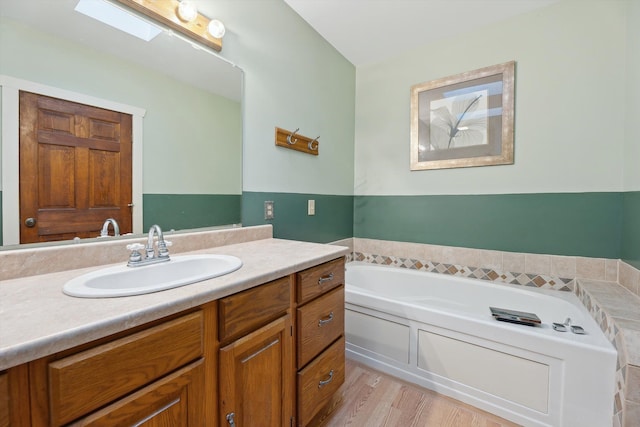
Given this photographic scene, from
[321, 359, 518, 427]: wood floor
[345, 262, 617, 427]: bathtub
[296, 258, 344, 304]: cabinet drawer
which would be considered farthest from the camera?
[321, 359, 518, 427]: wood floor

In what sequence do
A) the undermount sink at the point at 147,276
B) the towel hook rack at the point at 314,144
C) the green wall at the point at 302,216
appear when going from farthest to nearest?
1. the towel hook rack at the point at 314,144
2. the green wall at the point at 302,216
3. the undermount sink at the point at 147,276

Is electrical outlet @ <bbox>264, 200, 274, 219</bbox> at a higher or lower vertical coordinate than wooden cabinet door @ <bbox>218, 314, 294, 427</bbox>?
higher

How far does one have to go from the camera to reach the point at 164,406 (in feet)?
2.19

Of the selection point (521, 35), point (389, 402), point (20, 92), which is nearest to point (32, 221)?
point (20, 92)

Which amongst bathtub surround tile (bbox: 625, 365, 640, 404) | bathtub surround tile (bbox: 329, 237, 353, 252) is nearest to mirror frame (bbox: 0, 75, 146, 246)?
bathtub surround tile (bbox: 329, 237, 353, 252)

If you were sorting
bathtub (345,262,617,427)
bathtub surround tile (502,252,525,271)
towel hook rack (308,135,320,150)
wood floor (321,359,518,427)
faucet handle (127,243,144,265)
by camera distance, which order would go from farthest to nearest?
towel hook rack (308,135,320,150) < bathtub surround tile (502,252,525,271) < wood floor (321,359,518,427) < bathtub (345,262,617,427) < faucet handle (127,243,144,265)

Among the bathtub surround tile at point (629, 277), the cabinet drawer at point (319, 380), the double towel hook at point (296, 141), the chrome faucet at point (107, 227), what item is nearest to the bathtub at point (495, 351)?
the bathtub surround tile at point (629, 277)

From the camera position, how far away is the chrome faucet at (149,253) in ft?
3.24

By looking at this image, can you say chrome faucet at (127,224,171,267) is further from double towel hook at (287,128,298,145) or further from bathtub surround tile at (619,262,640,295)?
bathtub surround tile at (619,262,640,295)

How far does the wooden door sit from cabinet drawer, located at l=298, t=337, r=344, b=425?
996 millimetres

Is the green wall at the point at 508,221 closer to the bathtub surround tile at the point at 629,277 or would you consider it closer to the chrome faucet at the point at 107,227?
the bathtub surround tile at the point at 629,277

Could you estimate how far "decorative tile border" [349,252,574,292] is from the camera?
72.8 inches

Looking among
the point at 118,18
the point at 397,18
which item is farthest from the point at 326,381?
the point at 397,18

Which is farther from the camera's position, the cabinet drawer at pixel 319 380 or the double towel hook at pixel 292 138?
the double towel hook at pixel 292 138
